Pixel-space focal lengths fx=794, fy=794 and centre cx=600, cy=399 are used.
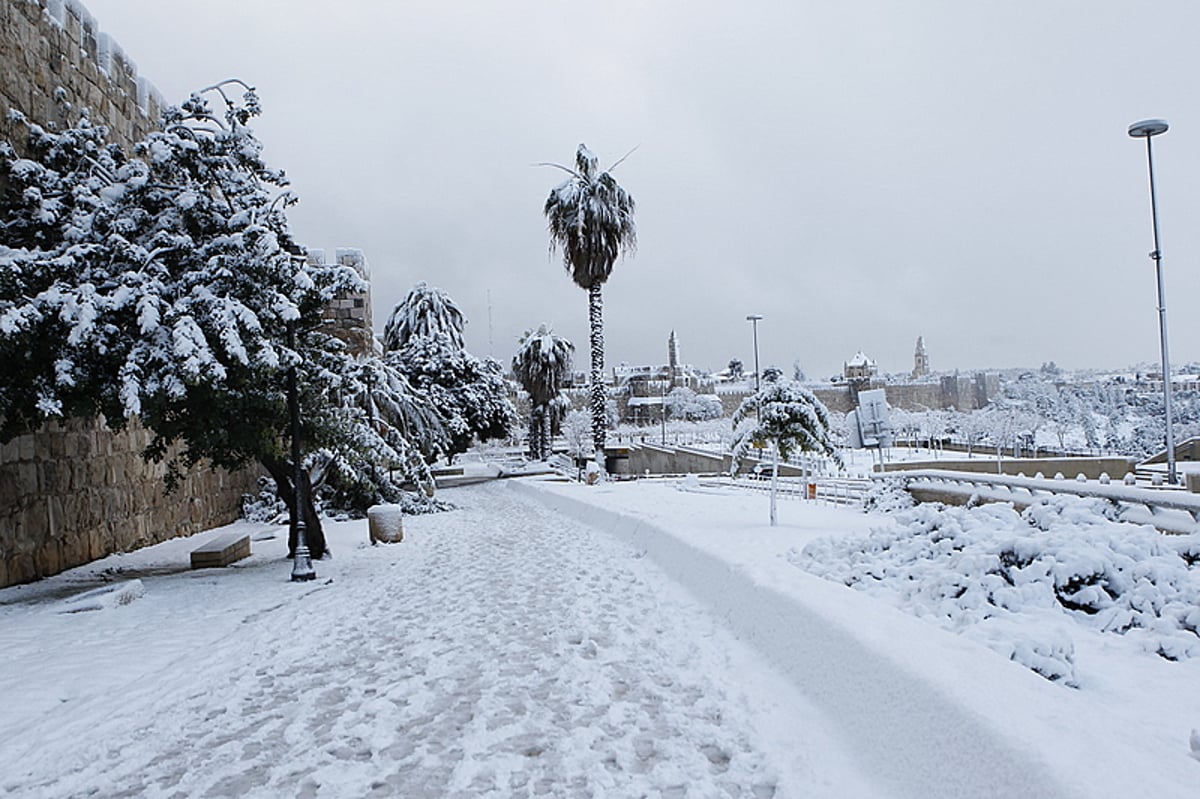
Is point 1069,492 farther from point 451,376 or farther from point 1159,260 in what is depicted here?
point 451,376

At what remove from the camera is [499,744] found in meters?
4.05

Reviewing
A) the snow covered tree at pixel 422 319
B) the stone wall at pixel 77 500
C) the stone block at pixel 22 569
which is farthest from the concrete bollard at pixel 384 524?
the snow covered tree at pixel 422 319

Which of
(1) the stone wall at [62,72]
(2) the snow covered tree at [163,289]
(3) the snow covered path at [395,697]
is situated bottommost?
(3) the snow covered path at [395,697]

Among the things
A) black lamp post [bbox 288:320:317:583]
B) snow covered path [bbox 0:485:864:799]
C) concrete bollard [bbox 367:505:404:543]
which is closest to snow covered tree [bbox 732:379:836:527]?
snow covered path [bbox 0:485:864:799]

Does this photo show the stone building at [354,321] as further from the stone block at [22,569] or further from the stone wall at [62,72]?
the stone block at [22,569]

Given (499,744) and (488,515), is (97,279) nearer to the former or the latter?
(499,744)

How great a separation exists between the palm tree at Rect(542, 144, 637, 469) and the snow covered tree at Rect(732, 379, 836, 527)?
1474 cm

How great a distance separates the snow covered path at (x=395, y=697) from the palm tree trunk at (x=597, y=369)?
59.2 feet

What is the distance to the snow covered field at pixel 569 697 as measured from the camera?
323cm

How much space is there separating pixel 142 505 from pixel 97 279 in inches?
187

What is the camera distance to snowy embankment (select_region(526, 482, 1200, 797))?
8.64 feet

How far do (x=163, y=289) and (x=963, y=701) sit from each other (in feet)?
25.5

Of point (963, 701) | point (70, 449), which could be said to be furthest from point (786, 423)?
point (70, 449)

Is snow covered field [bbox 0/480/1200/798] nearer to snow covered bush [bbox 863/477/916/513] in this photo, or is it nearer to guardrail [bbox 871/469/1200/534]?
guardrail [bbox 871/469/1200/534]
